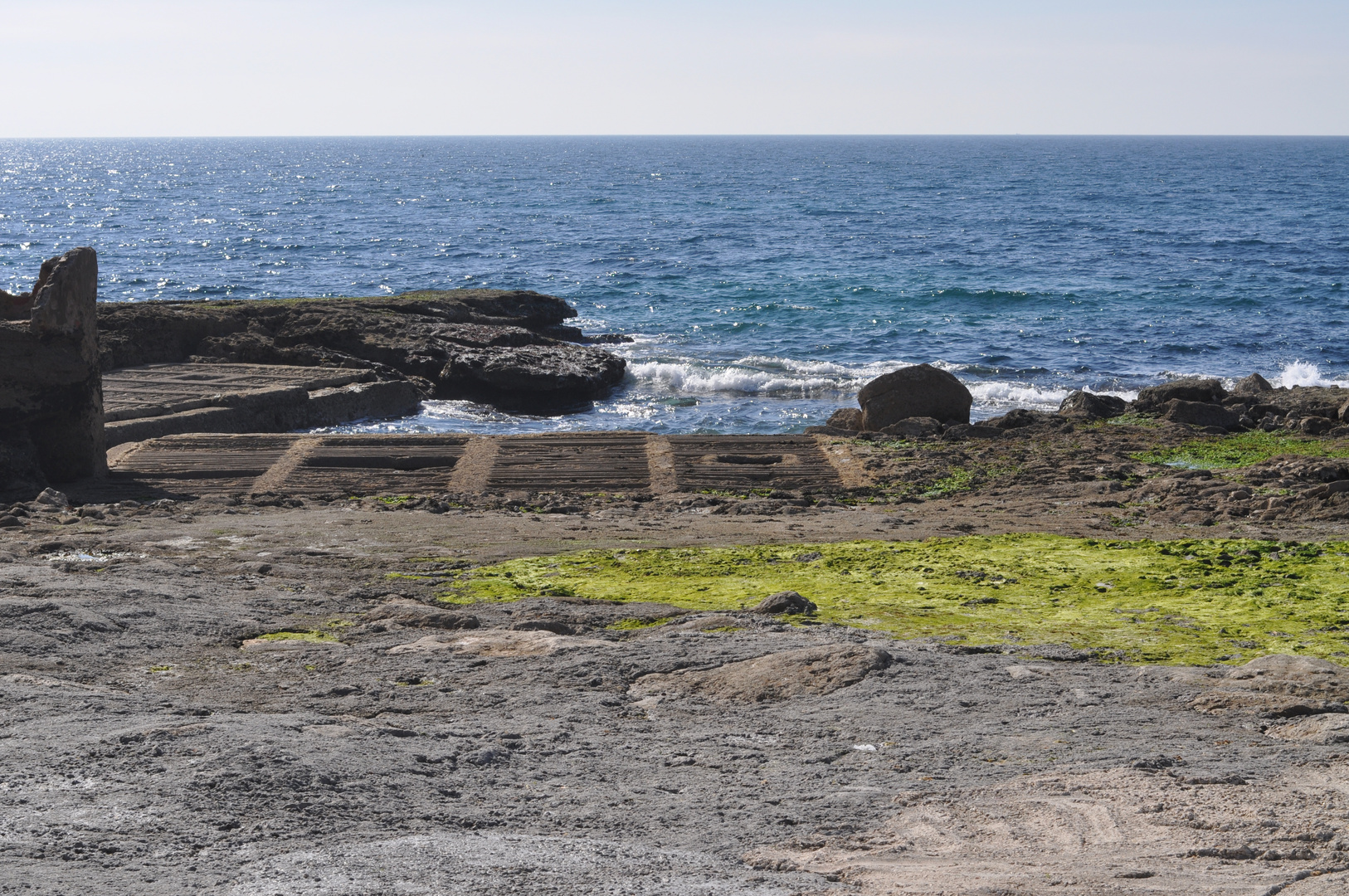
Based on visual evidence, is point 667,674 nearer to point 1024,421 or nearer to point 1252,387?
point 1024,421

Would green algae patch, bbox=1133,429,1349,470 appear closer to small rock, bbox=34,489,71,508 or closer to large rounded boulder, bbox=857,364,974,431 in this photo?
large rounded boulder, bbox=857,364,974,431

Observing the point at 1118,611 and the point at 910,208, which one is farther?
the point at 910,208

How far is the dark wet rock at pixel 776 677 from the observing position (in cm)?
477

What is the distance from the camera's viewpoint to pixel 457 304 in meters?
24.1

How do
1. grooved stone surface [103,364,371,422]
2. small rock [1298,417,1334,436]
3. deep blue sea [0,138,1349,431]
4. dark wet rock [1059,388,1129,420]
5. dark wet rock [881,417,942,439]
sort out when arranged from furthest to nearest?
deep blue sea [0,138,1349,431]
dark wet rock [1059,388,1129,420]
grooved stone surface [103,364,371,422]
dark wet rock [881,417,942,439]
small rock [1298,417,1334,436]

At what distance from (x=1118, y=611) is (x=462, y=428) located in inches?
485

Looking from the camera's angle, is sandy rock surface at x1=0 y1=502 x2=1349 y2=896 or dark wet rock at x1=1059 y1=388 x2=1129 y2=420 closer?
sandy rock surface at x1=0 y1=502 x2=1349 y2=896

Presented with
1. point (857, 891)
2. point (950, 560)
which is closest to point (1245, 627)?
point (950, 560)

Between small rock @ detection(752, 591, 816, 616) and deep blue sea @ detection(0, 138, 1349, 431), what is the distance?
38.3 ft

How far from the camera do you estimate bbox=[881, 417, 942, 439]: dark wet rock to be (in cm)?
1376

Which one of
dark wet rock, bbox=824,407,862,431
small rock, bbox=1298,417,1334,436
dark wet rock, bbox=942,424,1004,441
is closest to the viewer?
small rock, bbox=1298,417,1334,436

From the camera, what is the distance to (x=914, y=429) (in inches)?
547

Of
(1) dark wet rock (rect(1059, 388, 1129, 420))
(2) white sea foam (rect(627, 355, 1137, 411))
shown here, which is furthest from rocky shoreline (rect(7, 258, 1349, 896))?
(2) white sea foam (rect(627, 355, 1137, 411))

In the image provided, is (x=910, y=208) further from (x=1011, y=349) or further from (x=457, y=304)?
(x=457, y=304)
